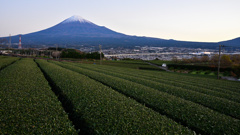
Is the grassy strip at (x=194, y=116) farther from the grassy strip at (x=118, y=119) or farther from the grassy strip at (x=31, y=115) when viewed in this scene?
the grassy strip at (x=31, y=115)

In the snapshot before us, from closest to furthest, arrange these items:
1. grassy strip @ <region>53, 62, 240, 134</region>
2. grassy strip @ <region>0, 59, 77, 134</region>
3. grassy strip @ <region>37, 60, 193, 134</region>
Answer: grassy strip @ <region>0, 59, 77, 134</region> < grassy strip @ <region>37, 60, 193, 134</region> < grassy strip @ <region>53, 62, 240, 134</region>

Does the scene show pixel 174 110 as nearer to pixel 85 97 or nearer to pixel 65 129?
pixel 85 97

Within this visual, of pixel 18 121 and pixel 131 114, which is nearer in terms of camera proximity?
pixel 18 121

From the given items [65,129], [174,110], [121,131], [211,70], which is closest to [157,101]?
[174,110]

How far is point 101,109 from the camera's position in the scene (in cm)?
704

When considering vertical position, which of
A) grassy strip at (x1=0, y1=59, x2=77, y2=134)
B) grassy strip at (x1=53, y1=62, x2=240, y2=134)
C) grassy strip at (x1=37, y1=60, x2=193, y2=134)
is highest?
grassy strip at (x1=0, y1=59, x2=77, y2=134)

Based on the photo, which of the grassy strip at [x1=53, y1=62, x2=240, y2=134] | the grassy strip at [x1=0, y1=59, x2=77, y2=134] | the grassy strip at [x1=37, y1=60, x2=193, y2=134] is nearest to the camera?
the grassy strip at [x1=0, y1=59, x2=77, y2=134]

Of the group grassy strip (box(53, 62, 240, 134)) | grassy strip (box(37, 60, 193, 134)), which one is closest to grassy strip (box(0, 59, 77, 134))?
grassy strip (box(37, 60, 193, 134))

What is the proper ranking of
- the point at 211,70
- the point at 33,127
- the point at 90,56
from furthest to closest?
the point at 90,56 → the point at 211,70 → the point at 33,127

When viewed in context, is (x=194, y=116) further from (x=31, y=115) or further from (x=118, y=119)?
(x=31, y=115)

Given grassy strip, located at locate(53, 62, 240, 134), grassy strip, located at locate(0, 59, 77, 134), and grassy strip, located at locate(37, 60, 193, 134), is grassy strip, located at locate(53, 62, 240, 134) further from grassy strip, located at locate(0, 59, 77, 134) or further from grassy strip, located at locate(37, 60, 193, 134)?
grassy strip, located at locate(0, 59, 77, 134)

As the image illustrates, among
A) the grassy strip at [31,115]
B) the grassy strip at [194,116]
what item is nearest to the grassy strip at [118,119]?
the grassy strip at [31,115]

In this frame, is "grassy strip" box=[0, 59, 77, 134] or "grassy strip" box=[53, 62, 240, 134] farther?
"grassy strip" box=[53, 62, 240, 134]

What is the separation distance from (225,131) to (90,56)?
9747cm
